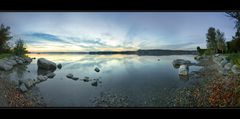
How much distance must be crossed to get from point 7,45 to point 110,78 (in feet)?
3.70

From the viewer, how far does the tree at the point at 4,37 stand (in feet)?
10.3

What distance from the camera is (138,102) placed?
3.11 m

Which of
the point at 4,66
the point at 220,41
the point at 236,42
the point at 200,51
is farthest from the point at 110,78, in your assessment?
the point at 236,42

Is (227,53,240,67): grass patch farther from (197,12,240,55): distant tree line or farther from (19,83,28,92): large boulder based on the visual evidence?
(19,83,28,92): large boulder

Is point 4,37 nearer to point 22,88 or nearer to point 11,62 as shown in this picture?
point 11,62

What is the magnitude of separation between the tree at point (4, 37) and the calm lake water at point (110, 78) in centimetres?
26

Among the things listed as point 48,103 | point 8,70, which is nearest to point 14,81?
point 8,70

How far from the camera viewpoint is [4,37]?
3188 mm

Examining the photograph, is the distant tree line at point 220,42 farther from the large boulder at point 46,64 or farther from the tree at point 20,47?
the tree at point 20,47

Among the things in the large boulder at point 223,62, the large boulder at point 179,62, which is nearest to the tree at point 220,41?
the large boulder at point 223,62
